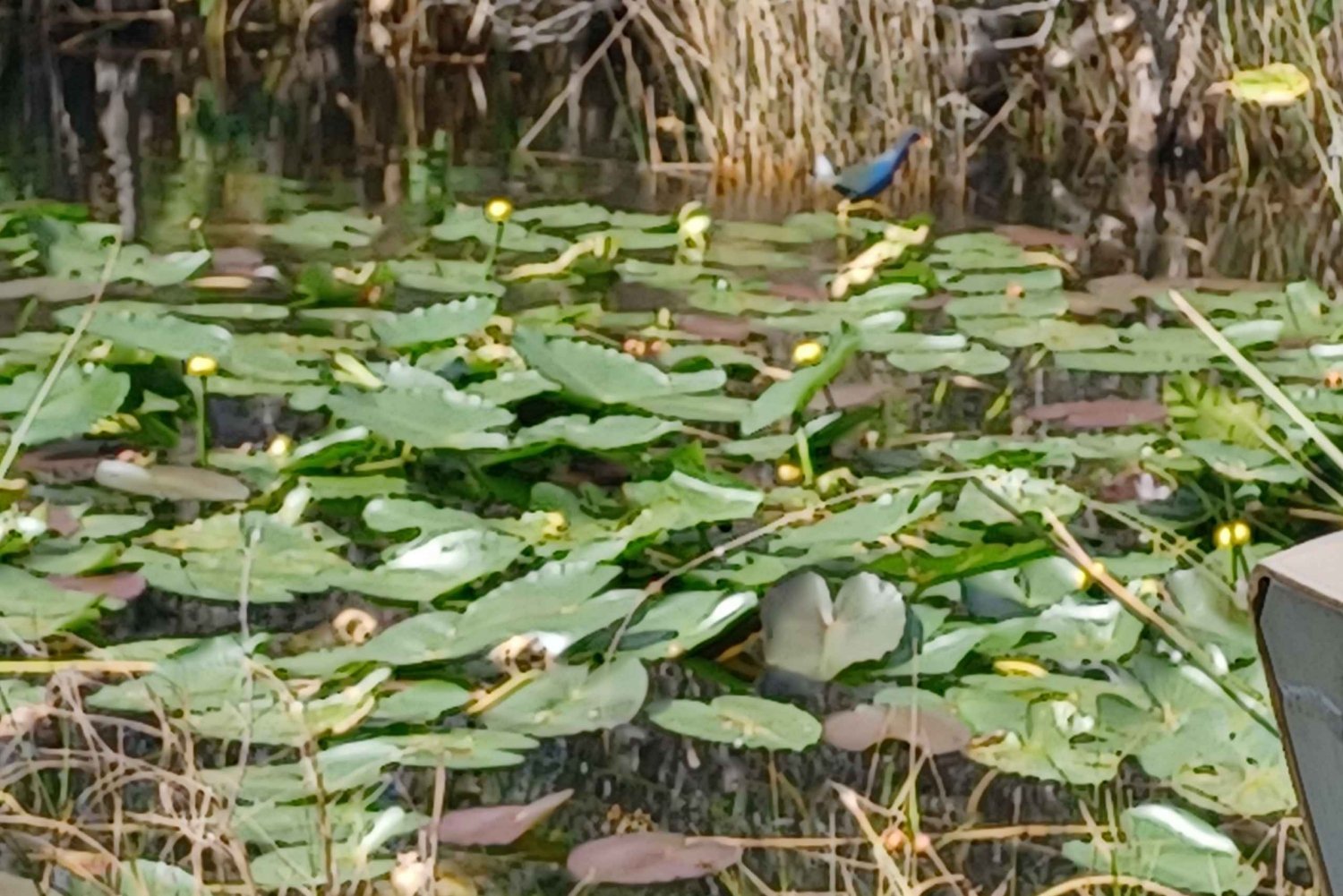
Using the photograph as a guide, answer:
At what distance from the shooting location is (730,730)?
4.47 feet

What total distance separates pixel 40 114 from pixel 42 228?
1.93 metres

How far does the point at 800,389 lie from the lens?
5.81ft

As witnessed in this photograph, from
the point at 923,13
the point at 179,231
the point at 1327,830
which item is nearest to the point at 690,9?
the point at 923,13

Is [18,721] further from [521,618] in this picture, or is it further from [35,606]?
[521,618]

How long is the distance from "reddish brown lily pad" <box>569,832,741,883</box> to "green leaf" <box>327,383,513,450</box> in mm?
542

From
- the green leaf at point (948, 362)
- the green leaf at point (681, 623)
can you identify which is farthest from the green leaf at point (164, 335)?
the green leaf at point (948, 362)

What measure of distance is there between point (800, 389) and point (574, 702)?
48cm

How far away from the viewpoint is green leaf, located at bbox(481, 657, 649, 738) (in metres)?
1.36

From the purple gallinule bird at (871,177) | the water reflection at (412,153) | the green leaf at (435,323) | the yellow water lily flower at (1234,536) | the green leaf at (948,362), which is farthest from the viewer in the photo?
the water reflection at (412,153)

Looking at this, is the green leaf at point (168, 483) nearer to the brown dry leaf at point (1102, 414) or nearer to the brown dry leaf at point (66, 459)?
the brown dry leaf at point (66, 459)

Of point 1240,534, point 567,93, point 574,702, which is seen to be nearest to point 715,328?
point 1240,534

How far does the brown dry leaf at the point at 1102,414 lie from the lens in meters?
2.00

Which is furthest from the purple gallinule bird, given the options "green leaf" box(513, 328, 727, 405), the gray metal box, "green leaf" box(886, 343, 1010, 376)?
the gray metal box

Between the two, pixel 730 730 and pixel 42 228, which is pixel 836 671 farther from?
pixel 42 228
